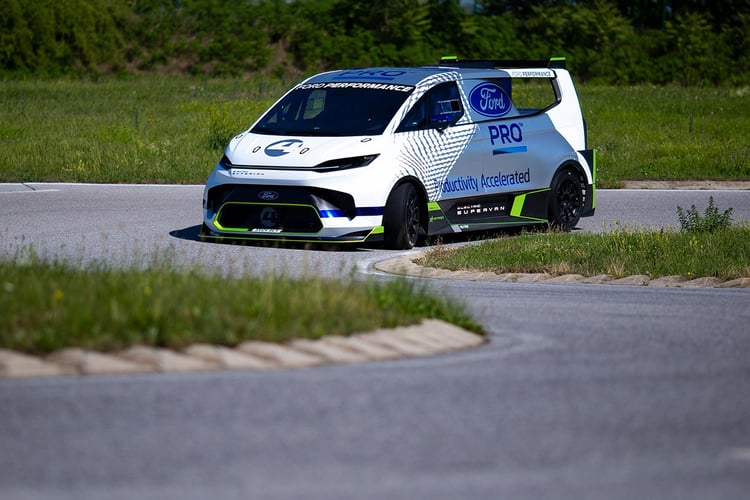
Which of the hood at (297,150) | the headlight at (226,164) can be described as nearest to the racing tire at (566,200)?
the hood at (297,150)

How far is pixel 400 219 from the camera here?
1415 cm

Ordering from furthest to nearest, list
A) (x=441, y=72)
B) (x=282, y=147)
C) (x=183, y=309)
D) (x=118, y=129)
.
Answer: (x=118, y=129), (x=441, y=72), (x=282, y=147), (x=183, y=309)

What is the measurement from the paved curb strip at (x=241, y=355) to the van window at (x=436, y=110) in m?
7.05

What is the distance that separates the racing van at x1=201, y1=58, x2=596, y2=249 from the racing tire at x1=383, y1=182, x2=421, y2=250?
0.01 meters

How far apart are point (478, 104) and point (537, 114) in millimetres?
1197

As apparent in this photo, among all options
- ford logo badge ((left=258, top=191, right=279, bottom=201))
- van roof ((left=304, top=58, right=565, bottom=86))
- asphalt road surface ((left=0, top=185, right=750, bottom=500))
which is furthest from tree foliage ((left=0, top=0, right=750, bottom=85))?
asphalt road surface ((left=0, top=185, right=750, bottom=500))

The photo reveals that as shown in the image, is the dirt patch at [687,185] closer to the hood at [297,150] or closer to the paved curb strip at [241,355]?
the hood at [297,150]

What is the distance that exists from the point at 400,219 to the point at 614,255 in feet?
7.38

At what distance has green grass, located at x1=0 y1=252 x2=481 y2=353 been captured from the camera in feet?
23.1

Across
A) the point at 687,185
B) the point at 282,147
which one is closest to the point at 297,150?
the point at 282,147

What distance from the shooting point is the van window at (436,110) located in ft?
48.6

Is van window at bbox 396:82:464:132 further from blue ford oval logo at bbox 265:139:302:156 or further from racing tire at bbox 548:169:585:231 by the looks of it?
racing tire at bbox 548:169:585:231

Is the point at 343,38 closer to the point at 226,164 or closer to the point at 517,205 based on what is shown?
the point at 517,205

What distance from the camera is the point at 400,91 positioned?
15.0 m
